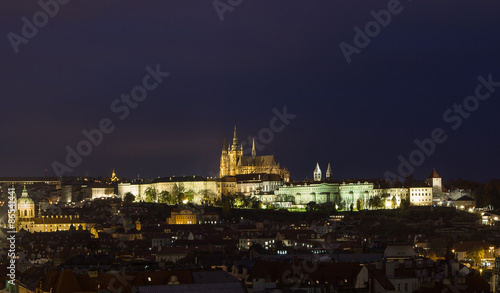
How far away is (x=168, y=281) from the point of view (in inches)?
1387

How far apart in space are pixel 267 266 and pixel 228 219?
89902 millimetres

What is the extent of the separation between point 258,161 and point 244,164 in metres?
2.70

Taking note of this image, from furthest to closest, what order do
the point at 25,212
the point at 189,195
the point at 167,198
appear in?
1. the point at 189,195
2. the point at 167,198
3. the point at 25,212

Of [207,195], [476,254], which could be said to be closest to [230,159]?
[207,195]

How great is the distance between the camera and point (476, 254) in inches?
2908

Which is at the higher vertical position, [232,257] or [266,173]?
[266,173]

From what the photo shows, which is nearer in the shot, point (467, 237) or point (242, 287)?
point (242, 287)

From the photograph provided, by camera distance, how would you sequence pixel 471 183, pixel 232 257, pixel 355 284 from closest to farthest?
pixel 355 284 < pixel 232 257 < pixel 471 183

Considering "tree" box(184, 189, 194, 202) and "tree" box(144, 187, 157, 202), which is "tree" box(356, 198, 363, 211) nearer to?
"tree" box(184, 189, 194, 202)

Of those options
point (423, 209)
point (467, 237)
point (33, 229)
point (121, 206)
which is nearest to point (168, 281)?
point (467, 237)

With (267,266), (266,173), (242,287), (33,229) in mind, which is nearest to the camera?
(242,287)

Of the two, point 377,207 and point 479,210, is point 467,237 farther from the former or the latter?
point 377,207

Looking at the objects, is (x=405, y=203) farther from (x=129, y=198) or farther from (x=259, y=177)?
(x=129, y=198)

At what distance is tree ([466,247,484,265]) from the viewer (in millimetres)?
71000
